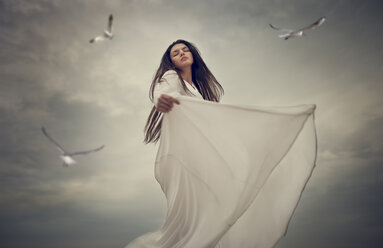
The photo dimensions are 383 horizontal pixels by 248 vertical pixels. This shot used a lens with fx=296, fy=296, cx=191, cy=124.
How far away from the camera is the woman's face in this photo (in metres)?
4.56

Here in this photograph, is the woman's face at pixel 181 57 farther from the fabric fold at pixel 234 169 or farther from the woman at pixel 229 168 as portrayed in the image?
the fabric fold at pixel 234 169

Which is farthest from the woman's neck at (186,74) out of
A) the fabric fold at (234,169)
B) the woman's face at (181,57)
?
the fabric fold at (234,169)

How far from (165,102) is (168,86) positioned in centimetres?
37

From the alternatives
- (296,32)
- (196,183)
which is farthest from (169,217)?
(296,32)

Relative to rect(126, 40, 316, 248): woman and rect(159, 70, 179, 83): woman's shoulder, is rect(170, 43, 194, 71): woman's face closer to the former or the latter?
rect(159, 70, 179, 83): woman's shoulder

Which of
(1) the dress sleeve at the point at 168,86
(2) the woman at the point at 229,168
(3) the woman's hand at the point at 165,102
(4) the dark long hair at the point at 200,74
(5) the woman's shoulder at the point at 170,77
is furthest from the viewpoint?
(4) the dark long hair at the point at 200,74

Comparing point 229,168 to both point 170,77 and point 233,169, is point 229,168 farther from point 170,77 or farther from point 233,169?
point 170,77

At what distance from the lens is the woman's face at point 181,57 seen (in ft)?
15.0

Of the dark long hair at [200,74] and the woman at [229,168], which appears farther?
the dark long hair at [200,74]

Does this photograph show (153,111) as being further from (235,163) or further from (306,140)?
(306,140)

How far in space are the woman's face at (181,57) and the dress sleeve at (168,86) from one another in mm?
590

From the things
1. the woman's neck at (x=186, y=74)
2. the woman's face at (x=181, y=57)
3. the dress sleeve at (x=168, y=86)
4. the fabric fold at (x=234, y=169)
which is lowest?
the fabric fold at (x=234, y=169)

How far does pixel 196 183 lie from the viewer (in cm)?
343

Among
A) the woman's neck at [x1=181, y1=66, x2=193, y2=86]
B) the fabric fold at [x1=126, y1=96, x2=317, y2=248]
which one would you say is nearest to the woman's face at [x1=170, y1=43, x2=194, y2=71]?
the woman's neck at [x1=181, y1=66, x2=193, y2=86]
